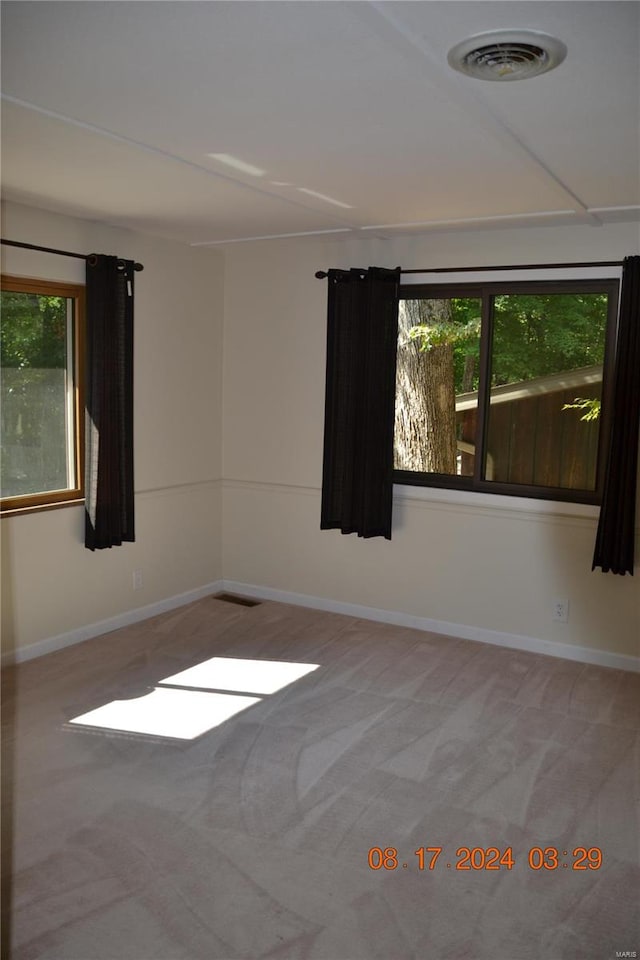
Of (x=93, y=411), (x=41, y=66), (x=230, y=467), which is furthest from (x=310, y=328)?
(x=41, y=66)

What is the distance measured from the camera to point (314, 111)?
244 centimetres

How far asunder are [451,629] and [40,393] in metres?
2.76

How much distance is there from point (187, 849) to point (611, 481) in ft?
9.07

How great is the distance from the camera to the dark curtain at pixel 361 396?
4.83 m

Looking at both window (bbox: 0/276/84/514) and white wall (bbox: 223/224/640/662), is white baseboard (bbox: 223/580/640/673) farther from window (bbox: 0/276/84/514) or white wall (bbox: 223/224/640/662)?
window (bbox: 0/276/84/514)

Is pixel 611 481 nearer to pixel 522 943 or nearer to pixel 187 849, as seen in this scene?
pixel 522 943

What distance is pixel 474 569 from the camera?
4844 mm

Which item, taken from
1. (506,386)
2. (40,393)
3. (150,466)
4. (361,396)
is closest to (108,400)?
(40,393)

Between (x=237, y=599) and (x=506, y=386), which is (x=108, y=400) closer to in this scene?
(x=237, y=599)

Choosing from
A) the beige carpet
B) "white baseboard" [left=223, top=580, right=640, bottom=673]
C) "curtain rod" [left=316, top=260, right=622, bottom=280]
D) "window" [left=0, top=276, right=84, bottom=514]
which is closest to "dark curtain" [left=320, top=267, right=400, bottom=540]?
"curtain rod" [left=316, top=260, right=622, bottom=280]

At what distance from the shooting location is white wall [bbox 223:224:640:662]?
450cm

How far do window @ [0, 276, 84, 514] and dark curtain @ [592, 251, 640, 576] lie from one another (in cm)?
290

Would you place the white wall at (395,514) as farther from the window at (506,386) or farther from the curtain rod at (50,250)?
the curtain rod at (50,250)
